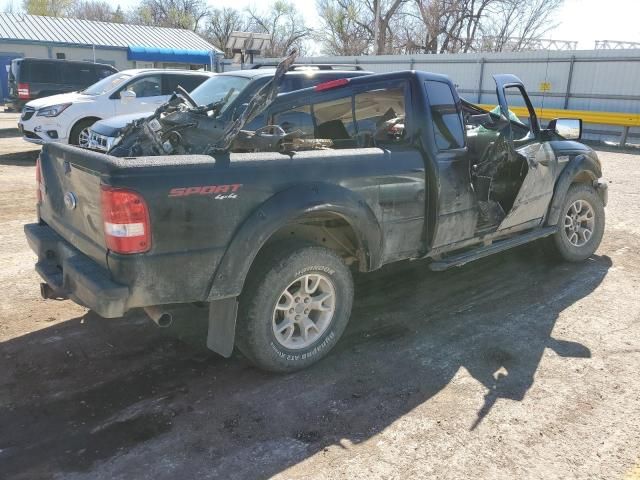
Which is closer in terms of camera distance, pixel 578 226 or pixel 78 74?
pixel 578 226

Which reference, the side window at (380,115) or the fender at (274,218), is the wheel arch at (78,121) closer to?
the side window at (380,115)

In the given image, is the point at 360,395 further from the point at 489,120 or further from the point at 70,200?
the point at 489,120

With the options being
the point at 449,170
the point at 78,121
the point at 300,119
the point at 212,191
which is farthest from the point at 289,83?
the point at 78,121

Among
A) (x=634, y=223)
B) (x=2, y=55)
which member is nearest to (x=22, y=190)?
(x=634, y=223)

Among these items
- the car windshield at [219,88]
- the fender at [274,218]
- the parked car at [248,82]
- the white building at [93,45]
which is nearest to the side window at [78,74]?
the parked car at [248,82]

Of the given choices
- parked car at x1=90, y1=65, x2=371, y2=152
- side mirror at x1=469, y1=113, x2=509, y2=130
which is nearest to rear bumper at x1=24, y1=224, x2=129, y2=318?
parked car at x1=90, y1=65, x2=371, y2=152

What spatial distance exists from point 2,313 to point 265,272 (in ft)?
8.09

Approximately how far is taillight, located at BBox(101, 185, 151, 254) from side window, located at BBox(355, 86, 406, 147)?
2.10m

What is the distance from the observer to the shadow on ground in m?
2.80

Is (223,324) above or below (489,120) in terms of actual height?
below

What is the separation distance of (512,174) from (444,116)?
1106 millimetres

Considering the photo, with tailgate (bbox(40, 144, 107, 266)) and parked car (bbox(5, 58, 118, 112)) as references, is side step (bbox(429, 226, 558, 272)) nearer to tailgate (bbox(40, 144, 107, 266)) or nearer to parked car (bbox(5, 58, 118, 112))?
tailgate (bbox(40, 144, 107, 266))

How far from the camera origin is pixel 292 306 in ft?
11.7

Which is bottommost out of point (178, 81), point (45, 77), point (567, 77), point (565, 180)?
point (565, 180)
